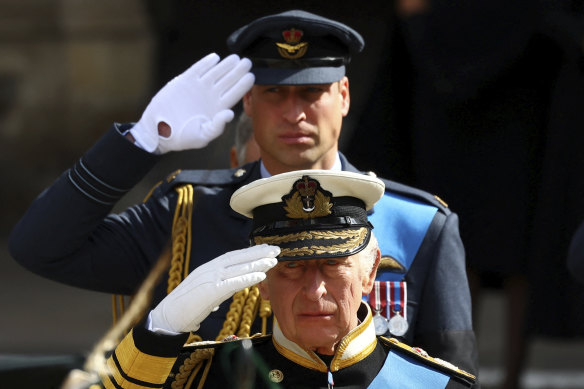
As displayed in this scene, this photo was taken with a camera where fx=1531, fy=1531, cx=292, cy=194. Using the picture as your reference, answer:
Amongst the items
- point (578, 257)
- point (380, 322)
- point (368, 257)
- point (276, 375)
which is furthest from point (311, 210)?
point (578, 257)

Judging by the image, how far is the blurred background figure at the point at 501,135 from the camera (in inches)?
237

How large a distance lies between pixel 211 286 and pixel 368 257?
1.36ft

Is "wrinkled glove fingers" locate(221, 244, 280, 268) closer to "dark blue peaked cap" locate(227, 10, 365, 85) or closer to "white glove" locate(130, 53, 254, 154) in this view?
"white glove" locate(130, 53, 254, 154)

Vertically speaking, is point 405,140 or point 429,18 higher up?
point 429,18

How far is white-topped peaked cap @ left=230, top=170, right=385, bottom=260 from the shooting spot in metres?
3.60

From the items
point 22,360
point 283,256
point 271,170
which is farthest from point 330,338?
point 22,360

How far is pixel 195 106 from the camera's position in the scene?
4.22m

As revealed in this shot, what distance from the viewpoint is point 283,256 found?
11.7 ft

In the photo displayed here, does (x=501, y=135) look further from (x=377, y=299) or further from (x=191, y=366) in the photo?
(x=191, y=366)

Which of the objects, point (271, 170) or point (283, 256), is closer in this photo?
point (283, 256)

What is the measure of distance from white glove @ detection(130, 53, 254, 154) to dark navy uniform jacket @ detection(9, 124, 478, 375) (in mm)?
70

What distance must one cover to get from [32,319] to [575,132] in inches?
150

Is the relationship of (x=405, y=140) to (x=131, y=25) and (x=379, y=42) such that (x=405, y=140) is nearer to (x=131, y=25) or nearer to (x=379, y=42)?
(x=379, y=42)

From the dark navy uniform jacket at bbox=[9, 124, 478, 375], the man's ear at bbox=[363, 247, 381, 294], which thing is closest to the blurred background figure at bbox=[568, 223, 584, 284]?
the dark navy uniform jacket at bbox=[9, 124, 478, 375]
